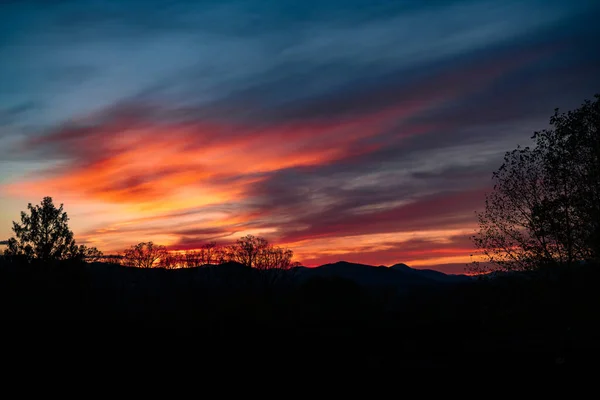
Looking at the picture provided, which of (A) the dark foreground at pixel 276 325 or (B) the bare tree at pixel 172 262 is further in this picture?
(B) the bare tree at pixel 172 262

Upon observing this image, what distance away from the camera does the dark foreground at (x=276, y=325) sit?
3591cm

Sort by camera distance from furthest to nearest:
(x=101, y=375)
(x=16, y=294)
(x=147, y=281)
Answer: (x=147, y=281) → (x=16, y=294) → (x=101, y=375)

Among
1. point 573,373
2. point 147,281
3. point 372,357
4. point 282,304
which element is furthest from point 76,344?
point 147,281

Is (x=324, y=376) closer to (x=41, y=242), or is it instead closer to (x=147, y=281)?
(x=41, y=242)

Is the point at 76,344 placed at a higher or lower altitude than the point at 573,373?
higher

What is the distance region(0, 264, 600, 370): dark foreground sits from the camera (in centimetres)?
3591

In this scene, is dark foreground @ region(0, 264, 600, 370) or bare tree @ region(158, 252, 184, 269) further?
bare tree @ region(158, 252, 184, 269)

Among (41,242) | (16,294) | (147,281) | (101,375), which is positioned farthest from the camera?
(147,281)

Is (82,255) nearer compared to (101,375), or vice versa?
(101,375)

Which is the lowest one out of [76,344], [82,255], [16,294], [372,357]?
[372,357]

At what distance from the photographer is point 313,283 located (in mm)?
98375

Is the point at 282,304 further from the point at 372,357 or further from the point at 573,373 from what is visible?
the point at 573,373

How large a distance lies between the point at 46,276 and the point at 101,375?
26.7 m

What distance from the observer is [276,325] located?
183 feet
